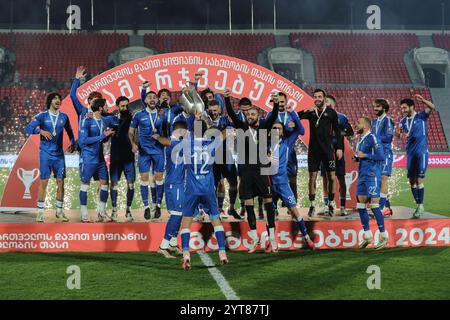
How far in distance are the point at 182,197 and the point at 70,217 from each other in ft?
8.71

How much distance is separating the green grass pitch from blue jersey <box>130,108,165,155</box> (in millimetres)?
1725

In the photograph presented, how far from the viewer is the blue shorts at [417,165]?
32.0 feet

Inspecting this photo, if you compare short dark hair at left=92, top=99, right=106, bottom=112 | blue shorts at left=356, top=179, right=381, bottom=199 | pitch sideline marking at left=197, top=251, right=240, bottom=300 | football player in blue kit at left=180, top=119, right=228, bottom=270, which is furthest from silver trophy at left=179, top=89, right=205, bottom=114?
blue shorts at left=356, top=179, right=381, bottom=199

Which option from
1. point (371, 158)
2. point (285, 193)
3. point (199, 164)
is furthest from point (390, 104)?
point (199, 164)

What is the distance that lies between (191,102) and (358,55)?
29.6m

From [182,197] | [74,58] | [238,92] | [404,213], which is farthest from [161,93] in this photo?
[74,58]

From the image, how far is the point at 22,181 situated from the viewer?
9.98m

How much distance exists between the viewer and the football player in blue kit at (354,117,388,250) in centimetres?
803

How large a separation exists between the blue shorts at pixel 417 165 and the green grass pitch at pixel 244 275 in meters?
1.83

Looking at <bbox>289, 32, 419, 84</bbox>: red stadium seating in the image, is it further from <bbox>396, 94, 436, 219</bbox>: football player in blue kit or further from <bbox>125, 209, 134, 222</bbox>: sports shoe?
<bbox>125, 209, 134, 222</bbox>: sports shoe

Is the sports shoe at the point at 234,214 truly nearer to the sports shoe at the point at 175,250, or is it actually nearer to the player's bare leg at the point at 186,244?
the sports shoe at the point at 175,250

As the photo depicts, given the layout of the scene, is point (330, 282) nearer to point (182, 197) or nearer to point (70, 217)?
point (182, 197)

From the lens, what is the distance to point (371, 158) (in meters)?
8.09

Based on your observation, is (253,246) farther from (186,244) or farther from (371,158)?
(371,158)
